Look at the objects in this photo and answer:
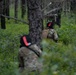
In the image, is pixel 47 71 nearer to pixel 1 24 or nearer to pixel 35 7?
pixel 35 7

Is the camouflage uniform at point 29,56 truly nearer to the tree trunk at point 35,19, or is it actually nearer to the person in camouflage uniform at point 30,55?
the person in camouflage uniform at point 30,55

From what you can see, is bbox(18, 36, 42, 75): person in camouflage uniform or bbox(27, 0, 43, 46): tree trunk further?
bbox(27, 0, 43, 46): tree trunk

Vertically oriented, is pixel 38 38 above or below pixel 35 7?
below

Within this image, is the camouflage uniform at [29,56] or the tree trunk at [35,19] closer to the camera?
the camouflage uniform at [29,56]

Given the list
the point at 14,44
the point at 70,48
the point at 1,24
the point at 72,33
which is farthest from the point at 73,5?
the point at 70,48

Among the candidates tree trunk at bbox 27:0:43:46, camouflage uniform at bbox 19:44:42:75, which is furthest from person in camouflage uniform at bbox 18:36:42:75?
tree trunk at bbox 27:0:43:46

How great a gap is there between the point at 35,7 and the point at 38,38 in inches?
37.0

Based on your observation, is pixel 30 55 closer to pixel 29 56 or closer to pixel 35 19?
pixel 29 56

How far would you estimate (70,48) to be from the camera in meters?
3.34

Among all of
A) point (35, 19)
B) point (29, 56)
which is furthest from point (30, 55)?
point (35, 19)

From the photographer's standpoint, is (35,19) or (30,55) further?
(35,19)

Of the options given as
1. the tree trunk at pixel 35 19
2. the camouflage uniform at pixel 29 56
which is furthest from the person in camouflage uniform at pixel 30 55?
the tree trunk at pixel 35 19

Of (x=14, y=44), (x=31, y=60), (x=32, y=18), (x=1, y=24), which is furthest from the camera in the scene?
(x=1, y=24)

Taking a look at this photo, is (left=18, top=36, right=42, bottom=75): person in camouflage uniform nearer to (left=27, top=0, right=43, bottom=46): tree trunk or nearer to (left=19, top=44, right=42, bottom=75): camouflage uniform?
(left=19, top=44, right=42, bottom=75): camouflage uniform
